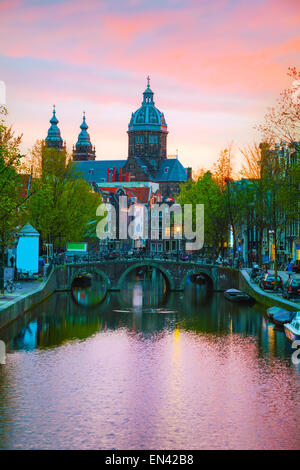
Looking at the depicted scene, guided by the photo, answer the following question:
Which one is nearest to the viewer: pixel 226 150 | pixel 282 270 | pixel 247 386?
pixel 247 386

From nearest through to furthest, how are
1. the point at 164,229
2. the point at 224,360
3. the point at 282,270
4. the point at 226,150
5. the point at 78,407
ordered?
the point at 78,407
the point at 224,360
the point at 282,270
the point at 226,150
the point at 164,229

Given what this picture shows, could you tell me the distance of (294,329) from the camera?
41656 millimetres

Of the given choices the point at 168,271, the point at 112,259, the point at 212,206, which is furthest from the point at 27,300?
the point at 212,206

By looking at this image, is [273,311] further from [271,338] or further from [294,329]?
Result: [294,329]

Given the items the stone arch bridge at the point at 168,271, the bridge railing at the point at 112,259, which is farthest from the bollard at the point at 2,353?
the stone arch bridge at the point at 168,271

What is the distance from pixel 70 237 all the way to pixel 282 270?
2401cm

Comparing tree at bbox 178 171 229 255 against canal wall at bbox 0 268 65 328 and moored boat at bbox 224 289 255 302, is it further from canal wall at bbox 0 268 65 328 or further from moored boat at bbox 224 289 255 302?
canal wall at bbox 0 268 65 328

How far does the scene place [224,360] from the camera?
38.3 metres

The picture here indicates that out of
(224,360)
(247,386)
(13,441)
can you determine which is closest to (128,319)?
(224,360)

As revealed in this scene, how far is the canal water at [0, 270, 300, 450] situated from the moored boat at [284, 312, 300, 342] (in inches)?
28.4

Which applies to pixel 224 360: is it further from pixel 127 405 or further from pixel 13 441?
pixel 13 441

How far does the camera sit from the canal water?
25031 millimetres

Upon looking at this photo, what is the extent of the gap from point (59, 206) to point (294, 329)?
137ft
